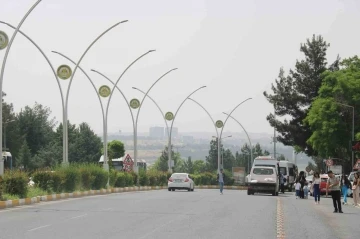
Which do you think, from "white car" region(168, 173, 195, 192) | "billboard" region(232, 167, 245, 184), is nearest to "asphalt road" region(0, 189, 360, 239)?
"white car" region(168, 173, 195, 192)

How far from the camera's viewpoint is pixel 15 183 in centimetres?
3575

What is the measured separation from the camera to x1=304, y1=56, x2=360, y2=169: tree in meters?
72.7

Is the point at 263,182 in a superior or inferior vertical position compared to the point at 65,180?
inferior

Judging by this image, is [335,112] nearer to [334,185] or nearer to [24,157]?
[334,185]

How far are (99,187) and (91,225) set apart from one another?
31.1 meters

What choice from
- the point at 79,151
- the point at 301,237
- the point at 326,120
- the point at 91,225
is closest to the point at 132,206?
the point at 91,225

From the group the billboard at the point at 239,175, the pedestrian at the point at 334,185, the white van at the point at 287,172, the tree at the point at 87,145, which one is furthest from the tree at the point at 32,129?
the pedestrian at the point at 334,185

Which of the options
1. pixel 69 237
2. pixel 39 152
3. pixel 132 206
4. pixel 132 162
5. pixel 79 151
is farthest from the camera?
pixel 79 151

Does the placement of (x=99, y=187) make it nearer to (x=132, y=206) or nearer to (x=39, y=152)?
(x=132, y=206)

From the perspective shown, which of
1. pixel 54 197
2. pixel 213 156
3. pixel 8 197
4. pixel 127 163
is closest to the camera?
pixel 8 197

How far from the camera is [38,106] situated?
440 feet

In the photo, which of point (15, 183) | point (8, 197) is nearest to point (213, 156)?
point (15, 183)

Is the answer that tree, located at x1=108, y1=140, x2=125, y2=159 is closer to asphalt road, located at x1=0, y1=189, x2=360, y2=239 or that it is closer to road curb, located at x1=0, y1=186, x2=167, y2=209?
road curb, located at x1=0, y1=186, x2=167, y2=209

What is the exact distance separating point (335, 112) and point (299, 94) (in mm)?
19870
